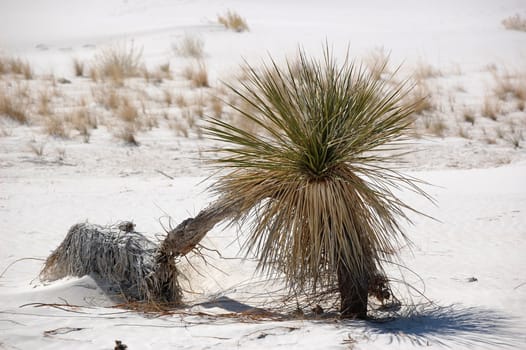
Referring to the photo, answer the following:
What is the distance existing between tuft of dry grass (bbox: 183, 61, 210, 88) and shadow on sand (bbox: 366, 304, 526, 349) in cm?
1164

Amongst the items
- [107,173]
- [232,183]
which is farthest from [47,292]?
[107,173]

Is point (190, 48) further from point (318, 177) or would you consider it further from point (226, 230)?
point (318, 177)

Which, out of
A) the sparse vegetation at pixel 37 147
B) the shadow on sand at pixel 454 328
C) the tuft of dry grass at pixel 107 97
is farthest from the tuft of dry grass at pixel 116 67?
the shadow on sand at pixel 454 328

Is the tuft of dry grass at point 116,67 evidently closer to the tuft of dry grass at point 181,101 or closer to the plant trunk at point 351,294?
the tuft of dry grass at point 181,101

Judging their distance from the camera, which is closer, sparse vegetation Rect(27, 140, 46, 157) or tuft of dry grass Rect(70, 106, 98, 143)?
sparse vegetation Rect(27, 140, 46, 157)

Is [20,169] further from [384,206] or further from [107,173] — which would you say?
[384,206]

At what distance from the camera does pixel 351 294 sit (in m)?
4.68

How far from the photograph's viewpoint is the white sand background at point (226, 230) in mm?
4074

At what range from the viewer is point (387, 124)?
4488 mm

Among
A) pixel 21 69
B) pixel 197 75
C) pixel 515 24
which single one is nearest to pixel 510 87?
pixel 197 75

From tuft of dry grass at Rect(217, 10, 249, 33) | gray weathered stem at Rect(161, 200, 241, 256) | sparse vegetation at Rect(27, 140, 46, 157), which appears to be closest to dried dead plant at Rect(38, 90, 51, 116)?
sparse vegetation at Rect(27, 140, 46, 157)

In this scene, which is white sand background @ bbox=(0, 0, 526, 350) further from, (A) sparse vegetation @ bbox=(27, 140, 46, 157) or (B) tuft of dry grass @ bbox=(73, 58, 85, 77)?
(B) tuft of dry grass @ bbox=(73, 58, 85, 77)

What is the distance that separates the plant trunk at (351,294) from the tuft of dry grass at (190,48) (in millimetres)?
14701

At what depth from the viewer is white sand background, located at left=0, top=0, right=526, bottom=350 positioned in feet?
13.4
